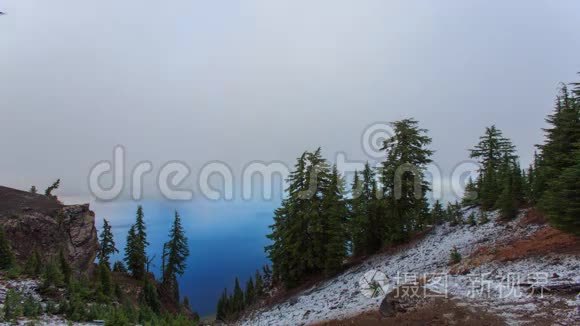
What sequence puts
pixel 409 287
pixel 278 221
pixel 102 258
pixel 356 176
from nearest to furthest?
pixel 409 287
pixel 278 221
pixel 356 176
pixel 102 258

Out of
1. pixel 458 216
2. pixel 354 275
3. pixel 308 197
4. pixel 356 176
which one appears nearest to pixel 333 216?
pixel 308 197

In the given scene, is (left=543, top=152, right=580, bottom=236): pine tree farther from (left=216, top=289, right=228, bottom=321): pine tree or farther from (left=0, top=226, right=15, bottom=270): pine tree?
(left=216, top=289, right=228, bottom=321): pine tree

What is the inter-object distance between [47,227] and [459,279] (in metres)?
34.7

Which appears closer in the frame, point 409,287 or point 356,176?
point 409,287

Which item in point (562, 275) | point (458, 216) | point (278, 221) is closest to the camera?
point (562, 275)

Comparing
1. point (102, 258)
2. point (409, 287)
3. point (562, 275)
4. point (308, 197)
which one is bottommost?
point (102, 258)

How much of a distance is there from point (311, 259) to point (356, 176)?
50.1ft

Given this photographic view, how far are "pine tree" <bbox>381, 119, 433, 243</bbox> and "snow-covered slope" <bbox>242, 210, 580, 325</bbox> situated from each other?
2109mm

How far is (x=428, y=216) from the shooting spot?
3384cm

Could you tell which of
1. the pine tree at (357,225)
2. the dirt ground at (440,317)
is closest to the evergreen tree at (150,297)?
the pine tree at (357,225)

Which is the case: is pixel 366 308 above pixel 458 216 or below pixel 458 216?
below

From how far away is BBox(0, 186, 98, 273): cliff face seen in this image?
33.7 meters

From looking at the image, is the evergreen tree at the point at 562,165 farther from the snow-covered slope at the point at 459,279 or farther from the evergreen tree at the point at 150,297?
the evergreen tree at the point at 150,297

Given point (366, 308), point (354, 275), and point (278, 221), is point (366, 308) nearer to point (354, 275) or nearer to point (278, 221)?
point (354, 275)
